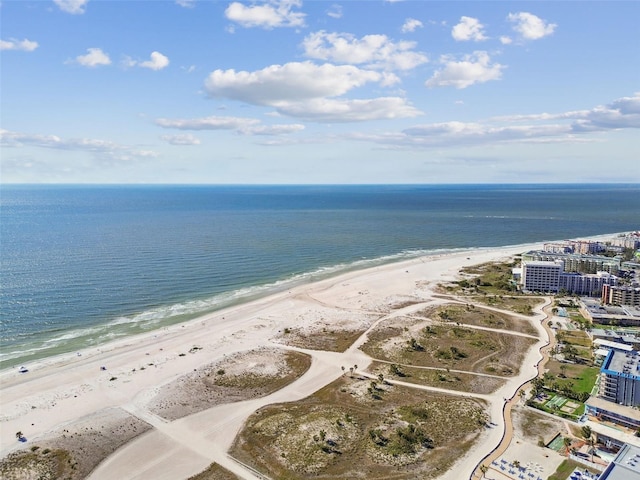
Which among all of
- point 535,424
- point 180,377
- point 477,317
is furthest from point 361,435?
point 477,317

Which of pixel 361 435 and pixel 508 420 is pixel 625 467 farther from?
pixel 361 435

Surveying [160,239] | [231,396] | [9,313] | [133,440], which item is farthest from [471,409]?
[160,239]

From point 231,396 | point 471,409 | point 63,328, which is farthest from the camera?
point 63,328

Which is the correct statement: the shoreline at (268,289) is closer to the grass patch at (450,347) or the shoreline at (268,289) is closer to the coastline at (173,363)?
the coastline at (173,363)

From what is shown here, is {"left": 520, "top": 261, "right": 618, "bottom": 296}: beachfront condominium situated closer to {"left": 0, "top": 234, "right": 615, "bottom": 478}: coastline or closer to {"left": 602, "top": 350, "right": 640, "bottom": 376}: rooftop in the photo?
{"left": 0, "top": 234, "right": 615, "bottom": 478}: coastline

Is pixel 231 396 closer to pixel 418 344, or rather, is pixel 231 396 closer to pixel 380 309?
pixel 418 344
